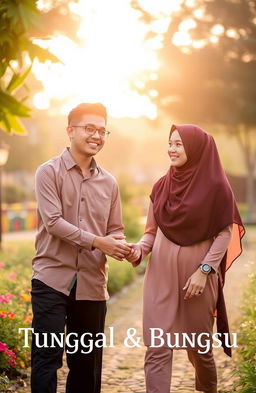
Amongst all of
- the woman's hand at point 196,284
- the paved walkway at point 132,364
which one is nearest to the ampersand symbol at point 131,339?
the paved walkway at point 132,364

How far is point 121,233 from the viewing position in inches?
182

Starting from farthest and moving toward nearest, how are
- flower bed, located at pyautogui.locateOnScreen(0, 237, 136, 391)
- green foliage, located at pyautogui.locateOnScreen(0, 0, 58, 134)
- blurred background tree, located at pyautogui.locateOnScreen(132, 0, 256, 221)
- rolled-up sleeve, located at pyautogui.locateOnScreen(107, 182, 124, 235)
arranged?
blurred background tree, located at pyautogui.locateOnScreen(132, 0, 256, 221), flower bed, located at pyautogui.locateOnScreen(0, 237, 136, 391), rolled-up sleeve, located at pyautogui.locateOnScreen(107, 182, 124, 235), green foliage, located at pyautogui.locateOnScreen(0, 0, 58, 134)

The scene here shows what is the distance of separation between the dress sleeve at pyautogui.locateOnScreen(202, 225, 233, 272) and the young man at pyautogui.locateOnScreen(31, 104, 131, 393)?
1.71 feet

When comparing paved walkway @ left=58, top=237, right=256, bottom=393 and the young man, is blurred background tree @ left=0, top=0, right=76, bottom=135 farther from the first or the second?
paved walkway @ left=58, top=237, right=256, bottom=393

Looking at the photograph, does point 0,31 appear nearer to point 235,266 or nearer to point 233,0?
point 235,266

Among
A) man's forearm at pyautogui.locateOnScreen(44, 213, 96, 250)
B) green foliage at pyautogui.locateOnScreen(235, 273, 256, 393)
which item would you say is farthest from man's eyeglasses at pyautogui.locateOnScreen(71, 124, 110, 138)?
green foliage at pyautogui.locateOnScreen(235, 273, 256, 393)

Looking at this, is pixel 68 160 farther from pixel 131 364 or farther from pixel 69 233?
pixel 131 364

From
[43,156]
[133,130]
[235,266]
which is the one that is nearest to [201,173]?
[235,266]

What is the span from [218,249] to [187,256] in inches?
8.3

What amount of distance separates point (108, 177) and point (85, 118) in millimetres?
412

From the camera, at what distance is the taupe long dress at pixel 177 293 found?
4.55m

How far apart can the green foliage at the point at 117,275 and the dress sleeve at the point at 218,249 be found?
20.8 ft

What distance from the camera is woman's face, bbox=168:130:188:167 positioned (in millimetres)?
4523

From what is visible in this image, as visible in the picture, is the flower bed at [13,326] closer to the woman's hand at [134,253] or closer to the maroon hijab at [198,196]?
the woman's hand at [134,253]
